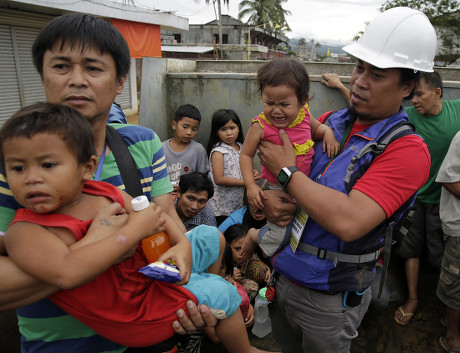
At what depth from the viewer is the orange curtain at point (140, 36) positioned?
13.5 metres

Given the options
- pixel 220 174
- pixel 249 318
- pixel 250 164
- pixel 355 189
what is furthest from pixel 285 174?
pixel 220 174

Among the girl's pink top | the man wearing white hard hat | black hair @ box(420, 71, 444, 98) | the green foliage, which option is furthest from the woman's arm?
the green foliage

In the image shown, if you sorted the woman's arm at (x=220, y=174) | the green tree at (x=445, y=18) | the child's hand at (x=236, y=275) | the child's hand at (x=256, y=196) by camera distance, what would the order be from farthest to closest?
the green tree at (x=445, y=18) → the woman's arm at (x=220, y=174) → the child's hand at (x=236, y=275) → the child's hand at (x=256, y=196)

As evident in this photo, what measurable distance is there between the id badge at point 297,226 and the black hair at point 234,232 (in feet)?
5.27

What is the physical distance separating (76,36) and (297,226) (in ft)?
4.66

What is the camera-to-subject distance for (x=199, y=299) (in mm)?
1648

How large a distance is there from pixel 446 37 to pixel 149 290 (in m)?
25.2

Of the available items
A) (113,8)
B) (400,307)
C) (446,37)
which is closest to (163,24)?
(113,8)

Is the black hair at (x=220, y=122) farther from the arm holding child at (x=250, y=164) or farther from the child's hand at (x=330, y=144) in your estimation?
the child's hand at (x=330, y=144)

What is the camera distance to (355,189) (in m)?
1.46

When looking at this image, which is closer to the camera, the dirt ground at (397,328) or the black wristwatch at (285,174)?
the black wristwatch at (285,174)

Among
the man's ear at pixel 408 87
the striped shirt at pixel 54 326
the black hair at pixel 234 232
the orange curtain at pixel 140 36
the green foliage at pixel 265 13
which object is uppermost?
the green foliage at pixel 265 13

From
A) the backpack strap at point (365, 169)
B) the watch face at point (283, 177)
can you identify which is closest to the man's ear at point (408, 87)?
the backpack strap at point (365, 169)

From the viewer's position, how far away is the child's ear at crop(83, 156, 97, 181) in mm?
1266
